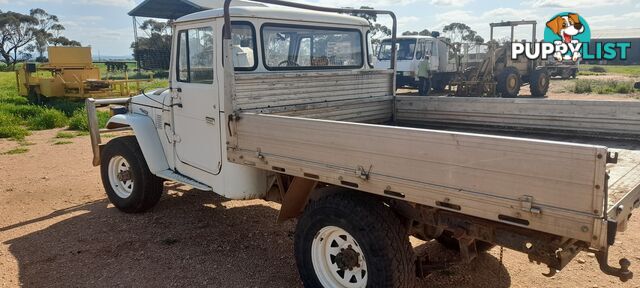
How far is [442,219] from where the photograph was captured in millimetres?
3025

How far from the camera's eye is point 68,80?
50.1 feet

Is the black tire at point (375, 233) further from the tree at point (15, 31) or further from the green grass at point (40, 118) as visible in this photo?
the tree at point (15, 31)

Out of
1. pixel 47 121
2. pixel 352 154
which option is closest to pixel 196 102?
pixel 352 154

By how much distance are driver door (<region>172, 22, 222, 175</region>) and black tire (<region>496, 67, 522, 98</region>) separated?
16.0 m

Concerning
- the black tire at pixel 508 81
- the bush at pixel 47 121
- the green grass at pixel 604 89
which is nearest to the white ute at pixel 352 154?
the bush at pixel 47 121

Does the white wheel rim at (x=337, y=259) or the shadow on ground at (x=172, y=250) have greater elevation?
the white wheel rim at (x=337, y=259)

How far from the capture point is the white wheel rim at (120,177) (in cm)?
561

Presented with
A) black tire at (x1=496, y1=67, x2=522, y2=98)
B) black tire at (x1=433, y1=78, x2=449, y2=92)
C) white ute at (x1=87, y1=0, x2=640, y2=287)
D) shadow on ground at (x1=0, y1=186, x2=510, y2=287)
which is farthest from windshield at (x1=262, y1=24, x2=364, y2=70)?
black tire at (x1=433, y1=78, x2=449, y2=92)

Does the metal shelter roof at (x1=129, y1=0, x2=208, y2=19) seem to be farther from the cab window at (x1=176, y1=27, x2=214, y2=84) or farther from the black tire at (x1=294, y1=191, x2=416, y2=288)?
the black tire at (x1=294, y1=191, x2=416, y2=288)

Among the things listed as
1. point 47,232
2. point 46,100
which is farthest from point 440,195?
point 46,100

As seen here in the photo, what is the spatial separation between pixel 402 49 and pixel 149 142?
50.3 ft

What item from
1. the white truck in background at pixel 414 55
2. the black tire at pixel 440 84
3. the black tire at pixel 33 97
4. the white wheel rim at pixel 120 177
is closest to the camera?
the white wheel rim at pixel 120 177

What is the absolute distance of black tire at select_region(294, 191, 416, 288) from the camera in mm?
3131

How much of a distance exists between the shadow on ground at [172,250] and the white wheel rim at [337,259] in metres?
0.51
